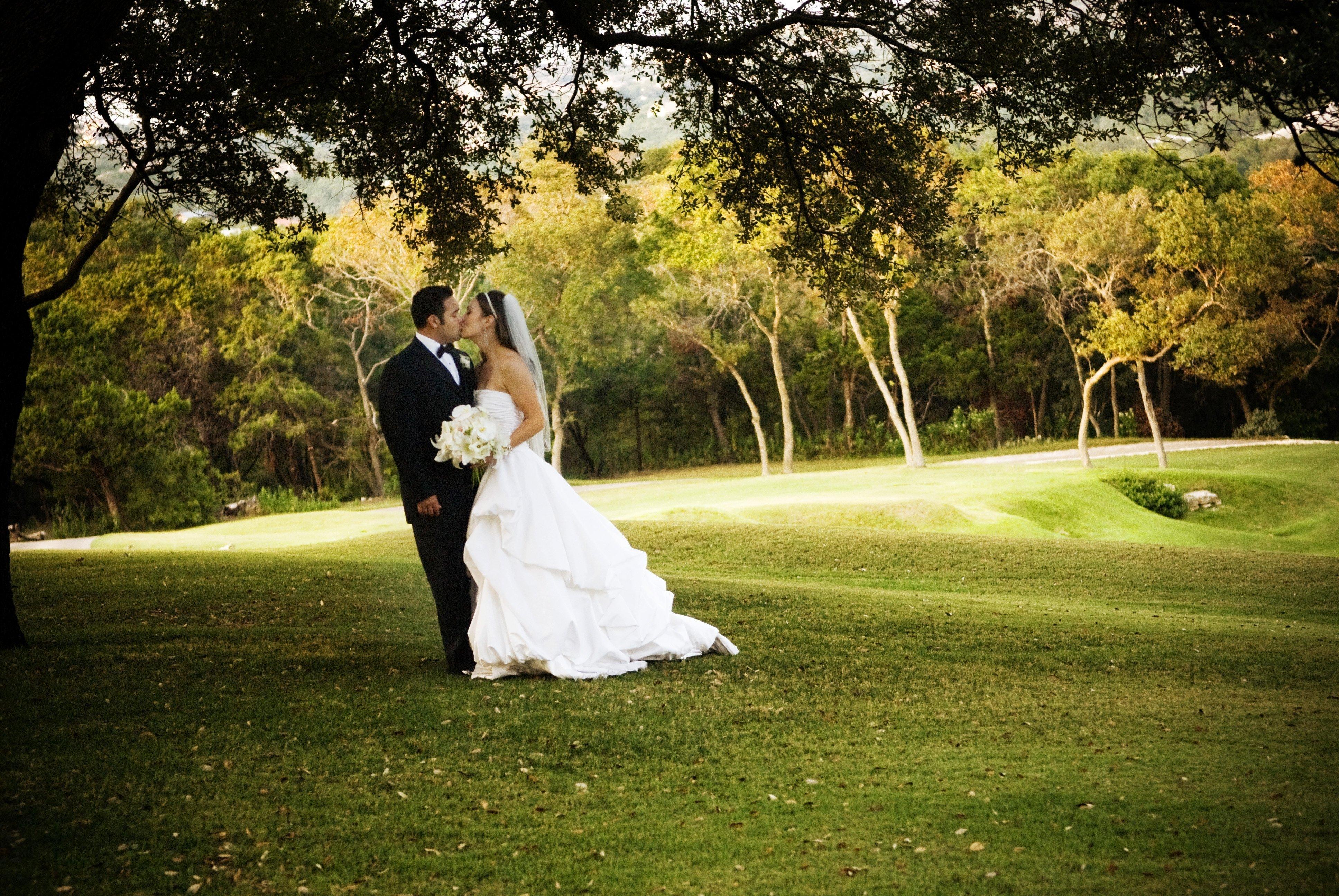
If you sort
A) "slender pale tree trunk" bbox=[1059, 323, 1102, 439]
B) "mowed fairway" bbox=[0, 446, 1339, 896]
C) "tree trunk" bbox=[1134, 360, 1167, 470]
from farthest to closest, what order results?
"slender pale tree trunk" bbox=[1059, 323, 1102, 439]
"tree trunk" bbox=[1134, 360, 1167, 470]
"mowed fairway" bbox=[0, 446, 1339, 896]

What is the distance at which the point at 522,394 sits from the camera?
323 inches

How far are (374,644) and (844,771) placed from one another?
5211 mm

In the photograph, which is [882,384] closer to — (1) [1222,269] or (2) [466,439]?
(1) [1222,269]

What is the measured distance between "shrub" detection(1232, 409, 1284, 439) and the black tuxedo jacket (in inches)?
1562

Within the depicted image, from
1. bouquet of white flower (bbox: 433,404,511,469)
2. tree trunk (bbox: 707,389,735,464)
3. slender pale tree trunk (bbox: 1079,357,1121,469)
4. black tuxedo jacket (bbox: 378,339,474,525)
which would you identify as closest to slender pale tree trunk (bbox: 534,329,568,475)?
tree trunk (bbox: 707,389,735,464)

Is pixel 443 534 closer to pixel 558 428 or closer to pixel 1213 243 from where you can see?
pixel 1213 243

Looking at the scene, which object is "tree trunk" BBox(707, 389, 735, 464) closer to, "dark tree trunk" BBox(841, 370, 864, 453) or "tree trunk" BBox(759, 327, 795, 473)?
"dark tree trunk" BBox(841, 370, 864, 453)

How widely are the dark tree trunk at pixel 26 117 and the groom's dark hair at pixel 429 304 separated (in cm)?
260

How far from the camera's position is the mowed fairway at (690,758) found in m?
4.61

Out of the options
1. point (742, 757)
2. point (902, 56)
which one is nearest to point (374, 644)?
point (742, 757)

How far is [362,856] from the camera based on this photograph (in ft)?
15.5

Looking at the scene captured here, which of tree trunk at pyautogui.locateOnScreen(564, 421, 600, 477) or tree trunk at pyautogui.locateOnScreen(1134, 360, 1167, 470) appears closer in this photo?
tree trunk at pyautogui.locateOnScreen(1134, 360, 1167, 470)

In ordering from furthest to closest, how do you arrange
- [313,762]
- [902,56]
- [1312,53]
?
[902,56]
[1312,53]
[313,762]

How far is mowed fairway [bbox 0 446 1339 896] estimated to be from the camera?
15.1ft
